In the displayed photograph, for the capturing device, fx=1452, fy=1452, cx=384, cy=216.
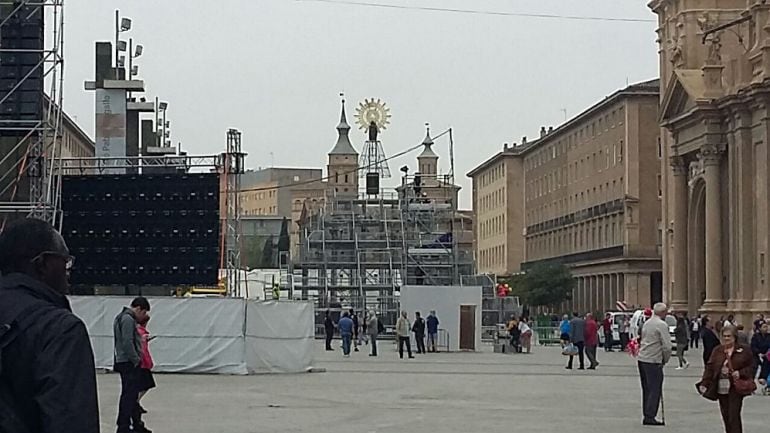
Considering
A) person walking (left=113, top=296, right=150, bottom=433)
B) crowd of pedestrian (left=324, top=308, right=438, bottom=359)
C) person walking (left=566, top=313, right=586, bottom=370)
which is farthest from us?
crowd of pedestrian (left=324, top=308, right=438, bottom=359)

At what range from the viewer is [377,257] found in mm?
74750

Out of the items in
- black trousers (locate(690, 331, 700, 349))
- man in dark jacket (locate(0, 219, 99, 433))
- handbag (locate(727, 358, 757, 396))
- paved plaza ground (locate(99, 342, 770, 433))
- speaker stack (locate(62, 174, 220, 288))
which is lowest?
paved plaza ground (locate(99, 342, 770, 433))

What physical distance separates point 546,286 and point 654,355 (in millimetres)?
95724

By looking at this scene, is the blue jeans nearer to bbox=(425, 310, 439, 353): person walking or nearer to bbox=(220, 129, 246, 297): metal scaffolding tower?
bbox=(425, 310, 439, 353): person walking

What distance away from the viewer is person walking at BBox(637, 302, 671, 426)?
64.7ft

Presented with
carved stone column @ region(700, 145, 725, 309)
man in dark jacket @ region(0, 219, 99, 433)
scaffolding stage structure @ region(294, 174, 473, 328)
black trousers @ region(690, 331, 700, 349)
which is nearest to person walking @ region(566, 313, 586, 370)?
black trousers @ region(690, 331, 700, 349)

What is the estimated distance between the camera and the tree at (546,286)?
377 ft

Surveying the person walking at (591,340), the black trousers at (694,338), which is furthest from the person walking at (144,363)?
the black trousers at (694,338)

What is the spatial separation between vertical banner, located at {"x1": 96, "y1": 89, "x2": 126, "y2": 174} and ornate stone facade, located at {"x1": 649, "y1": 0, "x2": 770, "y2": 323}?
34.0m

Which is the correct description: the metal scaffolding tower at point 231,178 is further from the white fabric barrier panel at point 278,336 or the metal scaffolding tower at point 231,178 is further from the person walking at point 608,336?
the person walking at point 608,336

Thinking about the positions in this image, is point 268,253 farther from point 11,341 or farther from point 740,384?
point 11,341

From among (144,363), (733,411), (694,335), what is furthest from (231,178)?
(694,335)

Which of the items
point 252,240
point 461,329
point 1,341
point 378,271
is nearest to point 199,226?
point 461,329

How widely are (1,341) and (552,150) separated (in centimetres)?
13266
